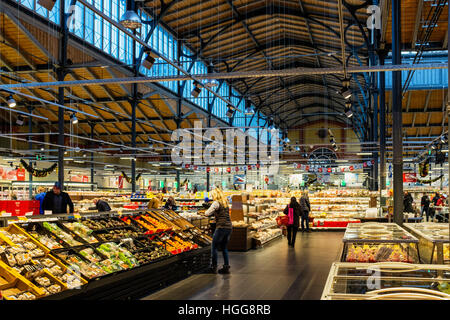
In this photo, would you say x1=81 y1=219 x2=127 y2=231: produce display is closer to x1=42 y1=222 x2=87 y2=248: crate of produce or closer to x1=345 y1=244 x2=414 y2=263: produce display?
x1=42 y1=222 x2=87 y2=248: crate of produce

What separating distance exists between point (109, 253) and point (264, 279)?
2.85 meters

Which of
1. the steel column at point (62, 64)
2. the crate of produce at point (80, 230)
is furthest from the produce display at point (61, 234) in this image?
the steel column at point (62, 64)

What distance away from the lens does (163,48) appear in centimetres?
2019

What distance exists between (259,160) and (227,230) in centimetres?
2288

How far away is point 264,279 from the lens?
766cm

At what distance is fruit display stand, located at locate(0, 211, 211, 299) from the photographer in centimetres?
523

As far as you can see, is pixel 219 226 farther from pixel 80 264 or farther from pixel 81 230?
pixel 80 264

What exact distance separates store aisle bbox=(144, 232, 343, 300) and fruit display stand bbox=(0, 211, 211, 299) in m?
0.30

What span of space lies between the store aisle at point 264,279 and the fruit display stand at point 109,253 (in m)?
0.30

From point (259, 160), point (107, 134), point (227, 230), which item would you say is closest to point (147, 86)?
point (107, 134)

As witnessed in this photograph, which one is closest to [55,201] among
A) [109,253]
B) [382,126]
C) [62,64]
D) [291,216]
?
[109,253]

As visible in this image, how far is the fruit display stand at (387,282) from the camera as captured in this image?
230 centimetres

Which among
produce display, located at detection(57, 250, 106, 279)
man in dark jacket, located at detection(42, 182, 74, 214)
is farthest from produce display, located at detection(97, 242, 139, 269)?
man in dark jacket, located at detection(42, 182, 74, 214)

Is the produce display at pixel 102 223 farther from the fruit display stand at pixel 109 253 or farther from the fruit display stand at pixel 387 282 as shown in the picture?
the fruit display stand at pixel 387 282
